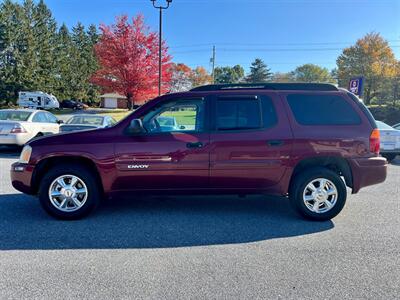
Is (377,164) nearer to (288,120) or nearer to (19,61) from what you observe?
(288,120)

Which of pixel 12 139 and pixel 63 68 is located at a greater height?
pixel 63 68

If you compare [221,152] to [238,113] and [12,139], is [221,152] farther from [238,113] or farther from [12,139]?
[12,139]

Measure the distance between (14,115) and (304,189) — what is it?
404 inches

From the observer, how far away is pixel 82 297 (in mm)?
2568

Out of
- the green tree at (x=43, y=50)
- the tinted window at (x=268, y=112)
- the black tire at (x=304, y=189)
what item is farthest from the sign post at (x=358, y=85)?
the green tree at (x=43, y=50)

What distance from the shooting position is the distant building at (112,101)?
64500mm

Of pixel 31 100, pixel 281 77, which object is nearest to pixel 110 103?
pixel 31 100

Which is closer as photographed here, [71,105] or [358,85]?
[358,85]

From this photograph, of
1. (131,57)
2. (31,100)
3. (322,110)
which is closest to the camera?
(322,110)

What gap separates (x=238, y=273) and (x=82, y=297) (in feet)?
4.73

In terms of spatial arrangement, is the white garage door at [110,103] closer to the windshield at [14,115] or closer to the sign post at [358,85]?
the windshield at [14,115]

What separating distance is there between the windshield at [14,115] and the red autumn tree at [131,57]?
15459mm

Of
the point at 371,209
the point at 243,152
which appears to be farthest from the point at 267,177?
the point at 371,209

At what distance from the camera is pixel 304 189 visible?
4.38 metres
